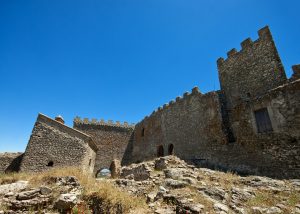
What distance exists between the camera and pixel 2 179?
8.48m

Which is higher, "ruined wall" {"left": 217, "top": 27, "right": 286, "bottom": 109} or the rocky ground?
"ruined wall" {"left": 217, "top": 27, "right": 286, "bottom": 109}

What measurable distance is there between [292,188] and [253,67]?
31.0ft

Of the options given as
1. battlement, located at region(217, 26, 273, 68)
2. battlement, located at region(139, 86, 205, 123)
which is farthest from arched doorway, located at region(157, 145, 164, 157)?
battlement, located at region(217, 26, 273, 68)

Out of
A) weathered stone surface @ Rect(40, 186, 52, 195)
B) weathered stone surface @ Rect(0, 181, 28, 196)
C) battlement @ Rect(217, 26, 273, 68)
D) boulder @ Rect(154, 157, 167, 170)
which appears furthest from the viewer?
battlement @ Rect(217, 26, 273, 68)

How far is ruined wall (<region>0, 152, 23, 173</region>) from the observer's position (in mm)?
15887

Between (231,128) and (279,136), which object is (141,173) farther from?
(279,136)

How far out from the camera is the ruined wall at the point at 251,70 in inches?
524

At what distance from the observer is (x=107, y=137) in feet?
89.5

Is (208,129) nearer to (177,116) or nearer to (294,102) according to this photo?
(177,116)

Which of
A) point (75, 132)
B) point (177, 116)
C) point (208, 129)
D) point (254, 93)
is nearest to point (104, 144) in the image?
point (75, 132)

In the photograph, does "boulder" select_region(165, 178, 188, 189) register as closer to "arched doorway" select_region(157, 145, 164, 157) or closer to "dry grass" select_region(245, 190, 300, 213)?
"dry grass" select_region(245, 190, 300, 213)

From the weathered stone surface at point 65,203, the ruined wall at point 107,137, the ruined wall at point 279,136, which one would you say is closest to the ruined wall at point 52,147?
the ruined wall at point 107,137

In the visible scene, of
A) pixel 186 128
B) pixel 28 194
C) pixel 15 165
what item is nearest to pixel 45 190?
pixel 28 194

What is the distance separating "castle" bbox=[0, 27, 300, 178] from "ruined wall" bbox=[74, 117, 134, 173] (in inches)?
226
